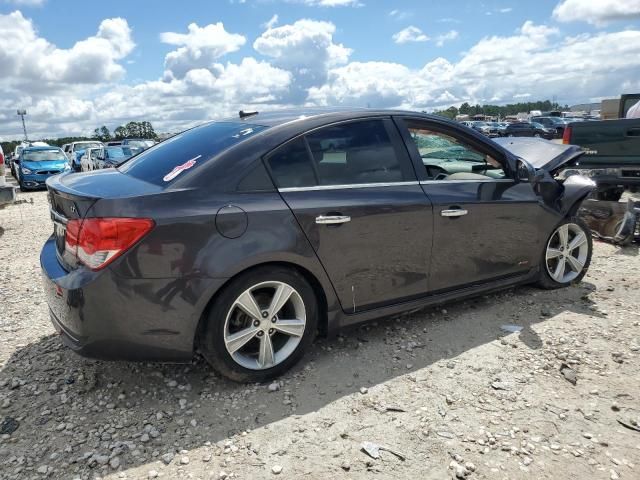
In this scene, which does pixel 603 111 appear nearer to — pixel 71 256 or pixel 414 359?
pixel 414 359

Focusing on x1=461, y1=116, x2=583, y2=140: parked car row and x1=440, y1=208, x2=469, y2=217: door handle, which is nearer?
x1=440, y1=208, x2=469, y2=217: door handle

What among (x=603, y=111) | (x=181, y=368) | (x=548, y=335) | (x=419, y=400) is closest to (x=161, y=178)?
(x=181, y=368)

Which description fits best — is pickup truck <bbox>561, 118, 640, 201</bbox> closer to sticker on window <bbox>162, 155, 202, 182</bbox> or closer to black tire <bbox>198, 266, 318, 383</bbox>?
black tire <bbox>198, 266, 318, 383</bbox>

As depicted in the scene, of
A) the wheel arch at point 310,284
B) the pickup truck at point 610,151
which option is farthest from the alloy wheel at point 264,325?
the pickup truck at point 610,151

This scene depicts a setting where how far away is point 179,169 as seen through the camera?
3.02 meters

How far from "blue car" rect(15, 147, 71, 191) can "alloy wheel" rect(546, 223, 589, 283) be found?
57.2 ft

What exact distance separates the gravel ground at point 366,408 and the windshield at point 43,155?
56.1ft

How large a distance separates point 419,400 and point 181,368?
154 cm

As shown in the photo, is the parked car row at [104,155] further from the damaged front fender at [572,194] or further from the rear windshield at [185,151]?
the damaged front fender at [572,194]

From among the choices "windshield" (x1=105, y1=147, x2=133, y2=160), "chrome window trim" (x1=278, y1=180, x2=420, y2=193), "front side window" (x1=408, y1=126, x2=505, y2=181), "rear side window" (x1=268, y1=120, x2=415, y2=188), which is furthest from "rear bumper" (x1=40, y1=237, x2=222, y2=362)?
"windshield" (x1=105, y1=147, x2=133, y2=160)

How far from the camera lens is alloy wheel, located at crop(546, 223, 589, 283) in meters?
4.61

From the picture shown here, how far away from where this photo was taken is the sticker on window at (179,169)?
9.73ft

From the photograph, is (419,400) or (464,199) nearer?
(419,400)

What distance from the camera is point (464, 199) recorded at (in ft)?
12.5
